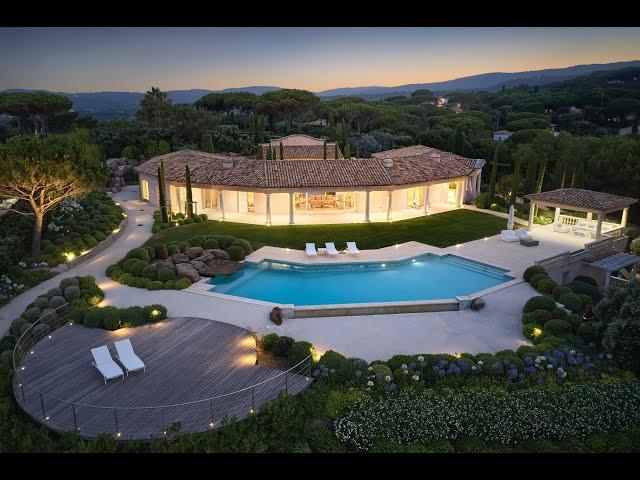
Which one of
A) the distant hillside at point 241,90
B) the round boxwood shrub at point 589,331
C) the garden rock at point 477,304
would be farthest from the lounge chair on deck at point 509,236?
the round boxwood shrub at point 589,331

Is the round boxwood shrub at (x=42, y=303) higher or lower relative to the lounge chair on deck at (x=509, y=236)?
higher

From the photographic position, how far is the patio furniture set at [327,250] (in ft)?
78.7

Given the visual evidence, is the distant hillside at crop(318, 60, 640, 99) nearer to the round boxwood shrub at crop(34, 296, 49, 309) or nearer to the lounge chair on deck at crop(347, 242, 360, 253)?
the lounge chair on deck at crop(347, 242, 360, 253)

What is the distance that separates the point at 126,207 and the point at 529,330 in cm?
2987

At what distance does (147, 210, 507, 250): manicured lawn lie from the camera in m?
26.4

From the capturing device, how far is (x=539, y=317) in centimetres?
1623

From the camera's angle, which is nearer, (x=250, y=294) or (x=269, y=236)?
(x=250, y=294)

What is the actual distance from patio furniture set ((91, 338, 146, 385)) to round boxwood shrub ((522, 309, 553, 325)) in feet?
41.6

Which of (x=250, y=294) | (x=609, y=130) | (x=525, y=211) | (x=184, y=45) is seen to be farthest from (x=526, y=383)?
(x=609, y=130)

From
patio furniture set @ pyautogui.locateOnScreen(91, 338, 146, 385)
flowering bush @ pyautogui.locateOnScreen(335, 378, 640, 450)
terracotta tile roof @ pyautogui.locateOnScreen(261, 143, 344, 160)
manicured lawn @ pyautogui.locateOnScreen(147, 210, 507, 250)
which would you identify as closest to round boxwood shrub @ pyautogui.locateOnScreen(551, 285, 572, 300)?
flowering bush @ pyautogui.locateOnScreen(335, 378, 640, 450)

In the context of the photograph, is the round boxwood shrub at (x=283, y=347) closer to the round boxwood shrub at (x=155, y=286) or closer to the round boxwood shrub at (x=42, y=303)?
the round boxwood shrub at (x=155, y=286)

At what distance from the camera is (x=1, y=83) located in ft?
45.3

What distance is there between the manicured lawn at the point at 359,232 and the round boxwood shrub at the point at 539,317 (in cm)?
987
